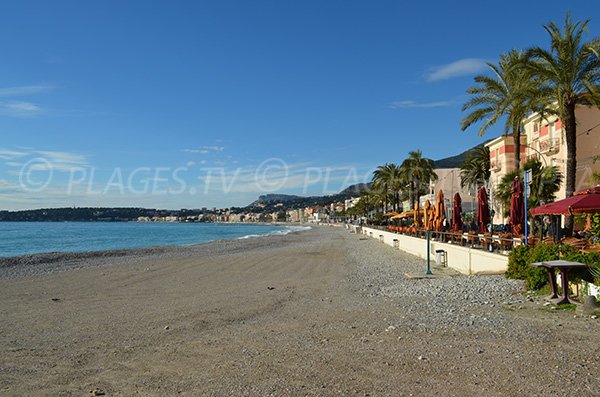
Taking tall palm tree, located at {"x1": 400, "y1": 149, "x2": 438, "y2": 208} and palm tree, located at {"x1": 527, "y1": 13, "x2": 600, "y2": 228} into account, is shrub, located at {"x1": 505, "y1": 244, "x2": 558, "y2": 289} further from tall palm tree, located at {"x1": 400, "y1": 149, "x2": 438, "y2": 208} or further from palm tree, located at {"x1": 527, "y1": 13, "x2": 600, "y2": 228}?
tall palm tree, located at {"x1": 400, "y1": 149, "x2": 438, "y2": 208}

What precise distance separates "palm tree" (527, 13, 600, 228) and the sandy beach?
718 centimetres

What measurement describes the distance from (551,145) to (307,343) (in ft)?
96.7

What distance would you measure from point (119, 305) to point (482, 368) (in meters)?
9.81

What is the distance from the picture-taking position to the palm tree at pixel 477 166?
49.9m

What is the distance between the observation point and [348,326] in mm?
9234

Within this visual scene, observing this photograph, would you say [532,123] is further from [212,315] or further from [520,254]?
[212,315]

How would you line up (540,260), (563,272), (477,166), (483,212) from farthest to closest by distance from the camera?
(477,166)
(483,212)
(540,260)
(563,272)

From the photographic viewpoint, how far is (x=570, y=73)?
17.5m

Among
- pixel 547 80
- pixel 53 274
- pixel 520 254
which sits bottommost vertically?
pixel 53 274

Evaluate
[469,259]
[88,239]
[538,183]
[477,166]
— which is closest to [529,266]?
[469,259]

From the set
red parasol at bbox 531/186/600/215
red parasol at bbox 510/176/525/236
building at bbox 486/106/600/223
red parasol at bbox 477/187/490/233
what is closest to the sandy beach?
red parasol at bbox 531/186/600/215

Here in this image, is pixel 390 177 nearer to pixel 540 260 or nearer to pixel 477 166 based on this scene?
pixel 477 166

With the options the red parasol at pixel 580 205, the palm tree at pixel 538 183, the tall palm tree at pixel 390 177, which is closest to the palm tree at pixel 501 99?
the palm tree at pixel 538 183

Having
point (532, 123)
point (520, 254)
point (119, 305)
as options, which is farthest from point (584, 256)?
point (532, 123)
